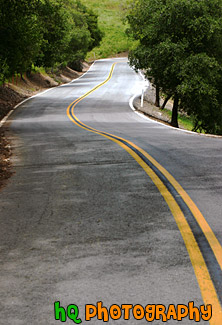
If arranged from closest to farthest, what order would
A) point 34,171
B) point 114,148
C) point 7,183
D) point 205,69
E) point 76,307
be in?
point 76,307
point 7,183
point 34,171
point 114,148
point 205,69

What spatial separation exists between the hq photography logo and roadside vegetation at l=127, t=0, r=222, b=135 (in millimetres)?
23106

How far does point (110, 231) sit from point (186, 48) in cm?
2495

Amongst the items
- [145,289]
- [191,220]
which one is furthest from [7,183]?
[145,289]

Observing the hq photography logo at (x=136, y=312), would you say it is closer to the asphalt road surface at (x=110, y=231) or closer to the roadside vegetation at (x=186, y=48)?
the asphalt road surface at (x=110, y=231)

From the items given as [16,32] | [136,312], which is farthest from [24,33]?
[136,312]

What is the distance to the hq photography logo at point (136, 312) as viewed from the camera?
349cm

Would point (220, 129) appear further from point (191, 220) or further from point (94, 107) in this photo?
point (191, 220)

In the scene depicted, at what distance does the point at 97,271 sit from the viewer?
14.2ft

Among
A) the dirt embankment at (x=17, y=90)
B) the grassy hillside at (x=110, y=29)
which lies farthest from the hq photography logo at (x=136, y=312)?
the grassy hillside at (x=110, y=29)

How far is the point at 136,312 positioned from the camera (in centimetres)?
355

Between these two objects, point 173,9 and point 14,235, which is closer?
point 14,235

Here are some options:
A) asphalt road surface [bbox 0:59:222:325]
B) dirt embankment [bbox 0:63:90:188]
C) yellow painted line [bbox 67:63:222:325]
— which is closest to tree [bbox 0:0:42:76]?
dirt embankment [bbox 0:63:90:188]

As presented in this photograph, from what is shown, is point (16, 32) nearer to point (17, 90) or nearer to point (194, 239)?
point (194, 239)

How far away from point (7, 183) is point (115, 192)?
7.58ft
